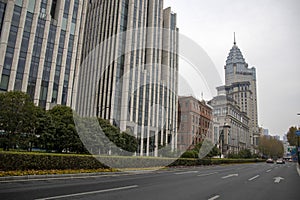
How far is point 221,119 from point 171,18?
37.8 m

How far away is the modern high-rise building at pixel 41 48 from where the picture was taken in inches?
1372

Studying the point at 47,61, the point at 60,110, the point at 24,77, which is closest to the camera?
the point at 60,110

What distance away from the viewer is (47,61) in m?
39.2

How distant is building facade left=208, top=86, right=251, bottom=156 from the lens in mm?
73875

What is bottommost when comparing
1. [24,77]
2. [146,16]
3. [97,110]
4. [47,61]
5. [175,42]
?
[97,110]

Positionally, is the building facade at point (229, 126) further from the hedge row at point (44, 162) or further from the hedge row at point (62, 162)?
the hedge row at point (44, 162)

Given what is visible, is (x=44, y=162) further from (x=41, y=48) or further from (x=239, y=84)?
(x=239, y=84)

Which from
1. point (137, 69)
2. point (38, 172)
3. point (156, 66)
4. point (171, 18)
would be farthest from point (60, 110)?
point (171, 18)

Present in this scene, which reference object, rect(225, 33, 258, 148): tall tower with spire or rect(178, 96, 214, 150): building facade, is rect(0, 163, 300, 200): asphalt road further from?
rect(225, 33, 258, 148): tall tower with spire

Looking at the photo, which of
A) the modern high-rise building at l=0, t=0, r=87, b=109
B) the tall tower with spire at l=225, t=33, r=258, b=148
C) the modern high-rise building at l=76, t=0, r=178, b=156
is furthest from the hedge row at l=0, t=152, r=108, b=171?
the tall tower with spire at l=225, t=33, r=258, b=148

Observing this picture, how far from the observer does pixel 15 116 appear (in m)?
16.5

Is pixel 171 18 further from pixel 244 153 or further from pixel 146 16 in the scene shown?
pixel 244 153

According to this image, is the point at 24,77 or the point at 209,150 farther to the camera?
the point at 209,150

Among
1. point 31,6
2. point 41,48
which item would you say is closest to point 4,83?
point 41,48
